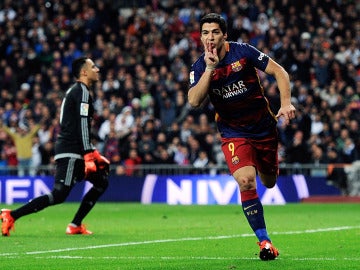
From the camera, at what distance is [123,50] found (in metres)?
29.8

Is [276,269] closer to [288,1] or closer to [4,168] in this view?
[4,168]

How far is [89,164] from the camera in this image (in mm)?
13164

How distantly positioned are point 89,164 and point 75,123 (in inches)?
27.3

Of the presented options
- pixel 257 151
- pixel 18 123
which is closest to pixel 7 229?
pixel 257 151

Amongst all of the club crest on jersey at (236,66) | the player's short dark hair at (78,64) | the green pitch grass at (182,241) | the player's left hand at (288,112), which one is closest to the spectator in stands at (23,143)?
the green pitch grass at (182,241)

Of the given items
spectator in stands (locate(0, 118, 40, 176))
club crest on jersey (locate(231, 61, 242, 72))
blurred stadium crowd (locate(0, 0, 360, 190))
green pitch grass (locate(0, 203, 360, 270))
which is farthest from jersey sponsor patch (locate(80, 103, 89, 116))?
spectator in stands (locate(0, 118, 40, 176))

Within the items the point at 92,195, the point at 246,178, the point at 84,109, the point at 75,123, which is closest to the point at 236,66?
the point at 246,178

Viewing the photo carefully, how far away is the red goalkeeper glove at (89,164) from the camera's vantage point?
13148 mm

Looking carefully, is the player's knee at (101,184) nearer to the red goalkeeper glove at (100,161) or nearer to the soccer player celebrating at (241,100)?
the red goalkeeper glove at (100,161)

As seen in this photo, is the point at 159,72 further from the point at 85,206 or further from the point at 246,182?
the point at 246,182

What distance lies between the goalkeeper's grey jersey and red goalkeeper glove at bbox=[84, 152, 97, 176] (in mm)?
105

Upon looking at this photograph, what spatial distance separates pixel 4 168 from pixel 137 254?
15.3 m

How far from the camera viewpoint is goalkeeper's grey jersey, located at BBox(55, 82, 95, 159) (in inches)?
527

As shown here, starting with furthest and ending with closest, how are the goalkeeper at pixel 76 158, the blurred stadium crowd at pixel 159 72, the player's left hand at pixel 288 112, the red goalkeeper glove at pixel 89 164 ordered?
the blurred stadium crowd at pixel 159 72, the goalkeeper at pixel 76 158, the red goalkeeper glove at pixel 89 164, the player's left hand at pixel 288 112
